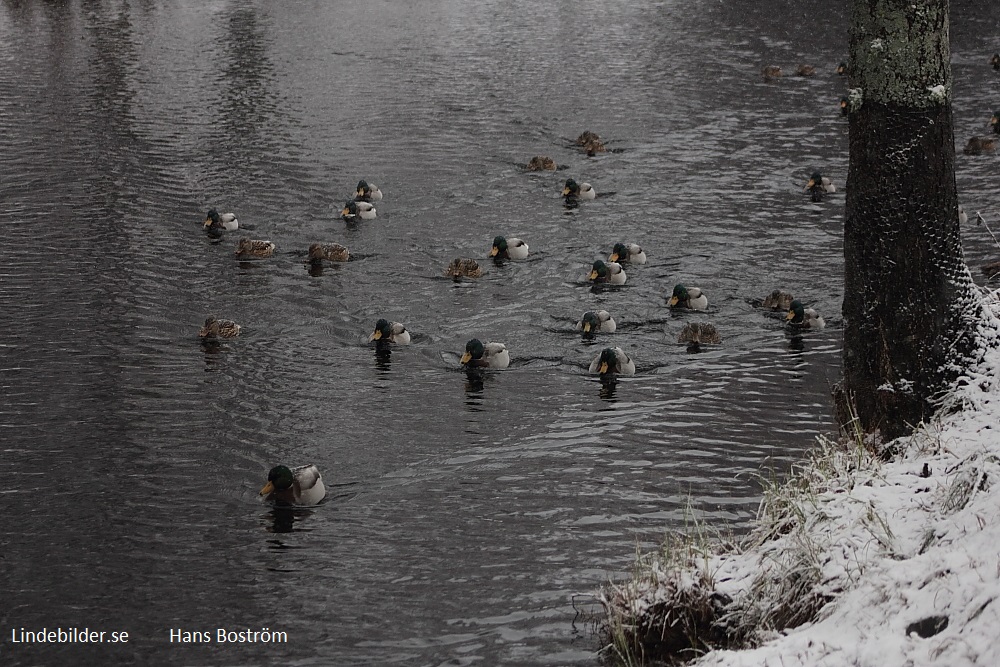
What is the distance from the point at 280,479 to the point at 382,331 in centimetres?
496

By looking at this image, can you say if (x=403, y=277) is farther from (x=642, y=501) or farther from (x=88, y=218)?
(x=642, y=501)

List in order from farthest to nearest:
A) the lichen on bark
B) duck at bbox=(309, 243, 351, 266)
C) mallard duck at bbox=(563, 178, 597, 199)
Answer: mallard duck at bbox=(563, 178, 597, 199) < duck at bbox=(309, 243, 351, 266) < the lichen on bark

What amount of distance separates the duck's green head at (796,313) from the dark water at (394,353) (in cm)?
50

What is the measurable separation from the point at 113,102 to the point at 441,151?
10.5m

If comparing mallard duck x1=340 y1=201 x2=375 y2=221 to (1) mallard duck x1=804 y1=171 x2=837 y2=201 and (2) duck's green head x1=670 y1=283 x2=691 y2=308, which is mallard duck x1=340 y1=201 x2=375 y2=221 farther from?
(1) mallard duck x1=804 y1=171 x2=837 y2=201

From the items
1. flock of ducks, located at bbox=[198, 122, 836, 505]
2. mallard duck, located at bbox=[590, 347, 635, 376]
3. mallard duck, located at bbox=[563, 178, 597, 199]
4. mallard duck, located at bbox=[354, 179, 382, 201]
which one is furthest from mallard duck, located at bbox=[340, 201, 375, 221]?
mallard duck, located at bbox=[590, 347, 635, 376]

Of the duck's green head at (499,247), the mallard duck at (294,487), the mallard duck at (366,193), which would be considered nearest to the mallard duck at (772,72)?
A: the mallard duck at (366,193)

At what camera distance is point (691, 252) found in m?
22.1

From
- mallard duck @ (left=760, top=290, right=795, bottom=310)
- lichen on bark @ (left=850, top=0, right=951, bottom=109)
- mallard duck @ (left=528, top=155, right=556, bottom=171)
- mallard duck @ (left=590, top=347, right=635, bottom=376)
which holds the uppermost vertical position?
lichen on bark @ (left=850, top=0, right=951, bottom=109)

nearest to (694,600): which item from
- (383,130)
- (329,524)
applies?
(329,524)

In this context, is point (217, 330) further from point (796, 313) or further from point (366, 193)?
point (796, 313)

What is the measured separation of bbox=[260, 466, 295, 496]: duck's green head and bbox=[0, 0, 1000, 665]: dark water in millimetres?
342

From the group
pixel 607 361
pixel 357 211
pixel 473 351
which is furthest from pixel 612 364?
pixel 357 211

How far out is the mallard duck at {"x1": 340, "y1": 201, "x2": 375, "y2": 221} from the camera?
2375cm
